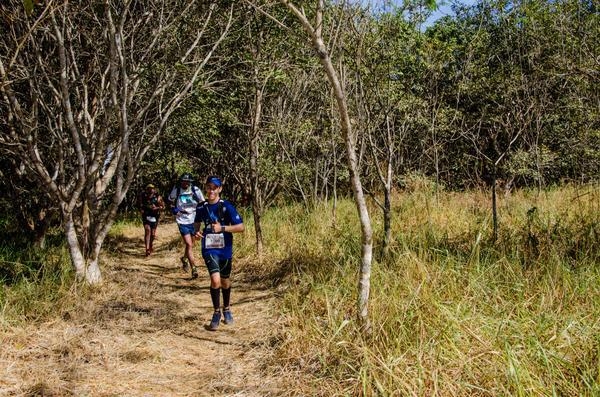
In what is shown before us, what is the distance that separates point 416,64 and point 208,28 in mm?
3647

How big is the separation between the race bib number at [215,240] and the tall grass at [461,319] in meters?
1.03

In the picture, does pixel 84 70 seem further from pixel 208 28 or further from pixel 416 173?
pixel 416 173

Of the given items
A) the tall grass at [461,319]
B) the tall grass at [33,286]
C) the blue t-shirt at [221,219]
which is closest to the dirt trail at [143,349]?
the tall grass at [33,286]

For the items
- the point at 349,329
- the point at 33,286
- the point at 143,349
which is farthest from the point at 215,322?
the point at 33,286

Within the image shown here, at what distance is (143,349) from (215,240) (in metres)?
1.38

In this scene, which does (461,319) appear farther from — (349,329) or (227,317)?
(227,317)

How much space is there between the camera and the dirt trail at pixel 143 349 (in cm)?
384

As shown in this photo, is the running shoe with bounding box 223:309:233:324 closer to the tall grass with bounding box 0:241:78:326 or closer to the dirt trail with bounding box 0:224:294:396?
the dirt trail with bounding box 0:224:294:396

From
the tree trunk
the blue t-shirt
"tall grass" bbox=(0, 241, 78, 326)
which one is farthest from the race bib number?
the tree trunk

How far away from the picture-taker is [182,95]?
6.70m

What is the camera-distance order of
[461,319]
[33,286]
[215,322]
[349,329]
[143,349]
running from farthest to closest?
[33,286] < [215,322] < [143,349] < [349,329] < [461,319]

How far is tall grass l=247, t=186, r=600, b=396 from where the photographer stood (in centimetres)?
303

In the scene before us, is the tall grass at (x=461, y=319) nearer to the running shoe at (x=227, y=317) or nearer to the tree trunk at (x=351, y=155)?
the tree trunk at (x=351, y=155)

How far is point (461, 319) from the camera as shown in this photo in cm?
364
